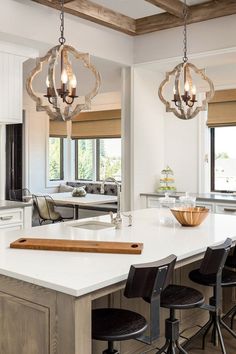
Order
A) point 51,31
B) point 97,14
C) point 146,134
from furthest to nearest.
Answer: point 146,134 → point 97,14 → point 51,31

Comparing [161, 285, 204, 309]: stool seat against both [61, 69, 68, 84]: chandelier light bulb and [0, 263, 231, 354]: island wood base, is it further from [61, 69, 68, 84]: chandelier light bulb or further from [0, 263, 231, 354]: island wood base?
[61, 69, 68, 84]: chandelier light bulb

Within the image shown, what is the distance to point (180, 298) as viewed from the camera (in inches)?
97.2

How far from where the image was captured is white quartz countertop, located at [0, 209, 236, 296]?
72.2 inches

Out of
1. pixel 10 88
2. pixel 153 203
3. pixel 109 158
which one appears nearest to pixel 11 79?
pixel 10 88

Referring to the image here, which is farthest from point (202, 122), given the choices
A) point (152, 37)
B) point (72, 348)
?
point (72, 348)

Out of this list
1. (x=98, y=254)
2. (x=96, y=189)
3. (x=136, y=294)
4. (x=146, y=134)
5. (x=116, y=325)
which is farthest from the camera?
(x=96, y=189)

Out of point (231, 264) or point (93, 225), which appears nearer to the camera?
point (231, 264)

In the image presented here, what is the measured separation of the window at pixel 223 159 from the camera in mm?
5820

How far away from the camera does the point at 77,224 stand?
3.35 meters

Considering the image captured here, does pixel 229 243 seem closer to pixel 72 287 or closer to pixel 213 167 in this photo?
pixel 72 287

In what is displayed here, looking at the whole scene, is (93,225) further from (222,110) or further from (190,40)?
(222,110)

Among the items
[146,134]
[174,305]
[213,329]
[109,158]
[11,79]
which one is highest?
[11,79]

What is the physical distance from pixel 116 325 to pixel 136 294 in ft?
0.77

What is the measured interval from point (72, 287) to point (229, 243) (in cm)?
118
